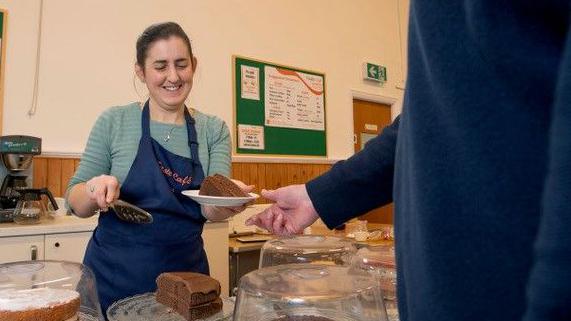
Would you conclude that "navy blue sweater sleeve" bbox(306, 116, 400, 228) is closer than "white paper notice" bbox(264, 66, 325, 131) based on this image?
Yes

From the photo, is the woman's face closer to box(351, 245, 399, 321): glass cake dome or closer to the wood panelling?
box(351, 245, 399, 321): glass cake dome

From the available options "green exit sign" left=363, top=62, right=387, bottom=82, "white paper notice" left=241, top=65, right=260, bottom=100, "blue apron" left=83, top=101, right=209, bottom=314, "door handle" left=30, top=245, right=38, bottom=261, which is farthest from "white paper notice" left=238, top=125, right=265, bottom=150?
"blue apron" left=83, top=101, right=209, bottom=314

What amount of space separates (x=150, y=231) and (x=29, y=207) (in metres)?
1.24

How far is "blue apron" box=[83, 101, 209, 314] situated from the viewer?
1.35 metres

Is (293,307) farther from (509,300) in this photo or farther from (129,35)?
(129,35)

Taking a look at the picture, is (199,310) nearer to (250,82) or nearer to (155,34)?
(155,34)

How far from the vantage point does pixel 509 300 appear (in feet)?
1.18

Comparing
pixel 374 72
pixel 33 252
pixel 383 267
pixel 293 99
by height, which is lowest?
pixel 33 252

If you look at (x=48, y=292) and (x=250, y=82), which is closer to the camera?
(x=48, y=292)

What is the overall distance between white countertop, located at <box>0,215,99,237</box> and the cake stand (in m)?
1.38

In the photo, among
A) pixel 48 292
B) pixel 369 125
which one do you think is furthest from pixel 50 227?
pixel 369 125

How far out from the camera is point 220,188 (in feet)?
4.33

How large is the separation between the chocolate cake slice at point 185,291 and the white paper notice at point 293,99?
2.87m

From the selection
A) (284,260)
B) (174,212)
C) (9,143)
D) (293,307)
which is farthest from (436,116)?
(9,143)
